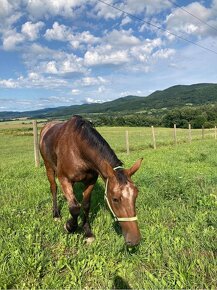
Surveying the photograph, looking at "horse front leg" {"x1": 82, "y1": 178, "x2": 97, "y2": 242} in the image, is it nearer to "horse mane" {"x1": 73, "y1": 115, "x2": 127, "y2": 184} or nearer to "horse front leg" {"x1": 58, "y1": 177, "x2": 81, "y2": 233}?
"horse front leg" {"x1": 58, "y1": 177, "x2": 81, "y2": 233}

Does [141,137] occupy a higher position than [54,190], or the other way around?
[54,190]

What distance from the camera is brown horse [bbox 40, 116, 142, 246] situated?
3705 mm

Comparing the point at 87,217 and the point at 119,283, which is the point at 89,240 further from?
the point at 119,283

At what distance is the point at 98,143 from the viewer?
15.2ft

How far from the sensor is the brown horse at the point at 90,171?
3.71m

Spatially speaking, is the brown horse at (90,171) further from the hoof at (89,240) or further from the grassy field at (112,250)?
the grassy field at (112,250)

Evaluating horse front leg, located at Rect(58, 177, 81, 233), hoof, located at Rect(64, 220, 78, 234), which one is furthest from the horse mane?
hoof, located at Rect(64, 220, 78, 234)

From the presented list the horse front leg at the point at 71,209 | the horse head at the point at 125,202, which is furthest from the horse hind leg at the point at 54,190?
the horse head at the point at 125,202

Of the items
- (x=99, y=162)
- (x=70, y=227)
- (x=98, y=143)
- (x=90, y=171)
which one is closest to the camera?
(x=99, y=162)

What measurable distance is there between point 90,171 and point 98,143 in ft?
2.07

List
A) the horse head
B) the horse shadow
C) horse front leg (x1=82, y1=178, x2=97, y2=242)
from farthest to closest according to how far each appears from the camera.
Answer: horse front leg (x1=82, y1=178, x2=97, y2=242) < the horse head < the horse shadow

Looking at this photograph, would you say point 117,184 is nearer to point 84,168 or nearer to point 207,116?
point 84,168

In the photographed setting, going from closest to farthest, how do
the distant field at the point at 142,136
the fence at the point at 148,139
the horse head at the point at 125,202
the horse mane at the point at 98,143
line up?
the horse head at the point at 125,202 → the horse mane at the point at 98,143 → the fence at the point at 148,139 → the distant field at the point at 142,136

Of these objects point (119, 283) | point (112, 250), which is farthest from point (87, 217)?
→ point (119, 283)
